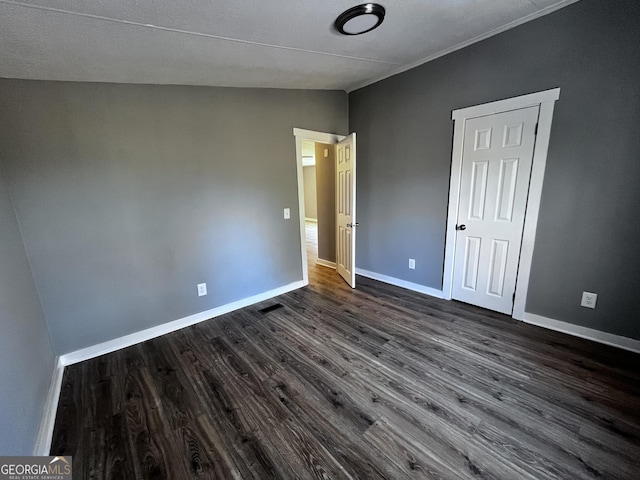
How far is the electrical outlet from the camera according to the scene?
222cm

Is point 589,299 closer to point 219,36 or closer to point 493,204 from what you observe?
point 493,204

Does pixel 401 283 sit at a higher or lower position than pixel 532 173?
lower

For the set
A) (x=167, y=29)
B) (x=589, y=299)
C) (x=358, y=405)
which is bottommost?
(x=358, y=405)

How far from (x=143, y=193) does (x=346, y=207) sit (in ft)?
7.69

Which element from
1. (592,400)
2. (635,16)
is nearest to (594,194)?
(635,16)

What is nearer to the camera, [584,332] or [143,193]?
[584,332]

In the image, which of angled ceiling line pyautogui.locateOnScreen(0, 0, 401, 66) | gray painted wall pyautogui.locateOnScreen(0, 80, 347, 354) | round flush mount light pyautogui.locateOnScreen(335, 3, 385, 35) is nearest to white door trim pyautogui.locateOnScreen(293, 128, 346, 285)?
gray painted wall pyautogui.locateOnScreen(0, 80, 347, 354)

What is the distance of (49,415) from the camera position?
165 centimetres

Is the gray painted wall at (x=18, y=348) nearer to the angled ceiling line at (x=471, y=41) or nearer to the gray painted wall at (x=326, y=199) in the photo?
the gray painted wall at (x=326, y=199)

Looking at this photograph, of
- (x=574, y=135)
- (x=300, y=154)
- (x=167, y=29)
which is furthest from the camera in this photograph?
(x=300, y=154)

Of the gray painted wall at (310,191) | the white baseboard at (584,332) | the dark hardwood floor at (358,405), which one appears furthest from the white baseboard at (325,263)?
the gray painted wall at (310,191)

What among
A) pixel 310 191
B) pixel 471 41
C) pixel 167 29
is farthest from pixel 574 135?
pixel 310 191

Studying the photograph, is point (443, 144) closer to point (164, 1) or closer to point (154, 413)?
point (164, 1)

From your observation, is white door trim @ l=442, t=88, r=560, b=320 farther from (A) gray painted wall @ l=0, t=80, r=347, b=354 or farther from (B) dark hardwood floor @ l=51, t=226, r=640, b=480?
(A) gray painted wall @ l=0, t=80, r=347, b=354
